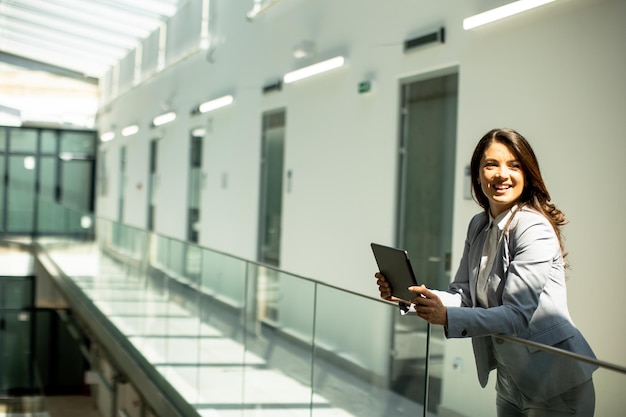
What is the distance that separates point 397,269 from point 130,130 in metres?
15.6

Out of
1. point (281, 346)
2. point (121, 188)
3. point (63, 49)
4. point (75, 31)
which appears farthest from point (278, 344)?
point (63, 49)

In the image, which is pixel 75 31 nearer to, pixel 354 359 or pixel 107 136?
pixel 107 136

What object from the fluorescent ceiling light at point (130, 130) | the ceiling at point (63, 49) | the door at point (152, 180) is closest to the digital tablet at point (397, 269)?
the ceiling at point (63, 49)

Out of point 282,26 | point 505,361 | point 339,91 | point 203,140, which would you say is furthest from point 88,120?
point 505,361

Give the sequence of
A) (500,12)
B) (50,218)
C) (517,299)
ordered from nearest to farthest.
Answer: (517,299) < (500,12) < (50,218)

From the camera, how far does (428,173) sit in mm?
6184

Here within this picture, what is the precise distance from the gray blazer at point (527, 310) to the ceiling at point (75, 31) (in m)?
12.3

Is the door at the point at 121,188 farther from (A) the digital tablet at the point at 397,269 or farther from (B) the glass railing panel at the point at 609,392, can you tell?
(B) the glass railing panel at the point at 609,392

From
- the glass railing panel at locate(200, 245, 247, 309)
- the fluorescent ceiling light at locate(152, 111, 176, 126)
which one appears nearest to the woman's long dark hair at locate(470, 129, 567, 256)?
the glass railing panel at locate(200, 245, 247, 309)

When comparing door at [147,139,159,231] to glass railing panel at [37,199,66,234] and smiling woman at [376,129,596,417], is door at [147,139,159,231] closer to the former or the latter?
glass railing panel at [37,199,66,234]

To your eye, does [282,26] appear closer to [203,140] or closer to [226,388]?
[203,140]

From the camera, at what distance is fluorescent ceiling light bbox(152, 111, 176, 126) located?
45.1 ft

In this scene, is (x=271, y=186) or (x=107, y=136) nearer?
(x=271, y=186)

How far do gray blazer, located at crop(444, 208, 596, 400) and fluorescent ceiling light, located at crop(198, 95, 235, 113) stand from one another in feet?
28.3
